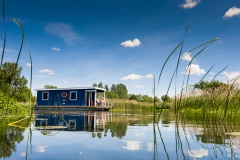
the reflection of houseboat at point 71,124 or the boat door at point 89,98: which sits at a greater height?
the boat door at point 89,98

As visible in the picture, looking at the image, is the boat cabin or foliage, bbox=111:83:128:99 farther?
foliage, bbox=111:83:128:99

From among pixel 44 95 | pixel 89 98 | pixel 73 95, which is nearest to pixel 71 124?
pixel 89 98

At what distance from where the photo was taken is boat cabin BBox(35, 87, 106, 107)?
19.6 m

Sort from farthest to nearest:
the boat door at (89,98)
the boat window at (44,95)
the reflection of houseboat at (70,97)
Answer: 1. the boat window at (44,95)
2. the boat door at (89,98)
3. the reflection of houseboat at (70,97)

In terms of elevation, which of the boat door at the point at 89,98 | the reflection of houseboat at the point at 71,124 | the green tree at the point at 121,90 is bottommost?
the reflection of houseboat at the point at 71,124

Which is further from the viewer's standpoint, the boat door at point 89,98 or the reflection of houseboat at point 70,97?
the boat door at point 89,98

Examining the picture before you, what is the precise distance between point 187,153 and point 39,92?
2160cm

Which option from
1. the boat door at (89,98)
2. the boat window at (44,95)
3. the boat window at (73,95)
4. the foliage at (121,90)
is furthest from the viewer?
the foliage at (121,90)

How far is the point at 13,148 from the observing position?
1.50 m

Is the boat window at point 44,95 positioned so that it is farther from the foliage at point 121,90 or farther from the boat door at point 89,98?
the foliage at point 121,90

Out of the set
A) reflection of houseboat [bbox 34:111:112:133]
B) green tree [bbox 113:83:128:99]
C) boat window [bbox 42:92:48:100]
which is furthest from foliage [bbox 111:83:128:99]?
reflection of houseboat [bbox 34:111:112:133]

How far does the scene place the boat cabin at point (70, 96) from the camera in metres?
19.6

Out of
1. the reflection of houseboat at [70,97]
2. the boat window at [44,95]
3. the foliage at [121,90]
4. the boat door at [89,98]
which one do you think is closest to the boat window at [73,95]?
the reflection of houseboat at [70,97]

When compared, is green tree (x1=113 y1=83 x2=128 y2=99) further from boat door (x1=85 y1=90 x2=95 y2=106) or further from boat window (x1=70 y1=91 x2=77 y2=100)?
boat window (x1=70 y1=91 x2=77 y2=100)
